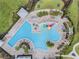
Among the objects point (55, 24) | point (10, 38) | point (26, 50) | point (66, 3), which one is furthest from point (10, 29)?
point (66, 3)

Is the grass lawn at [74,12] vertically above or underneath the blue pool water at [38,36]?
above

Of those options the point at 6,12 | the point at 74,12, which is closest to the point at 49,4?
the point at 74,12

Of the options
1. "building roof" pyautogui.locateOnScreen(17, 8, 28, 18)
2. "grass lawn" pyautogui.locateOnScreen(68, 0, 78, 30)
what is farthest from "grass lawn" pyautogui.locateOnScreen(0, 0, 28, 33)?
"grass lawn" pyautogui.locateOnScreen(68, 0, 78, 30)

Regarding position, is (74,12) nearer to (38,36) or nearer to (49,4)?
(49,4)

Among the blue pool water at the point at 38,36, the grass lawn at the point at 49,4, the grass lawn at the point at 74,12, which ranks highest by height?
the grass lawn at the point at 49,4

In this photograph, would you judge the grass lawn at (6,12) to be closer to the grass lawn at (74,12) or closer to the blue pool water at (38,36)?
the blue pool water at (38,36)

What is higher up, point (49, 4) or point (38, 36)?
point (49, 4)

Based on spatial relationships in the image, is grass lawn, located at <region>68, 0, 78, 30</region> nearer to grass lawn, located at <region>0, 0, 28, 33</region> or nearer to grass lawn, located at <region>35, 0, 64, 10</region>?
grass lawn, located at <region>35, 0, 64, 10</region>

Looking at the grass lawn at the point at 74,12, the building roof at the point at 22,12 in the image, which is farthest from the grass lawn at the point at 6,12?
the grass lawn at the point at 74,12

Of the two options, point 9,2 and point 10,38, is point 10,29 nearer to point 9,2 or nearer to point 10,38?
point 10,38
